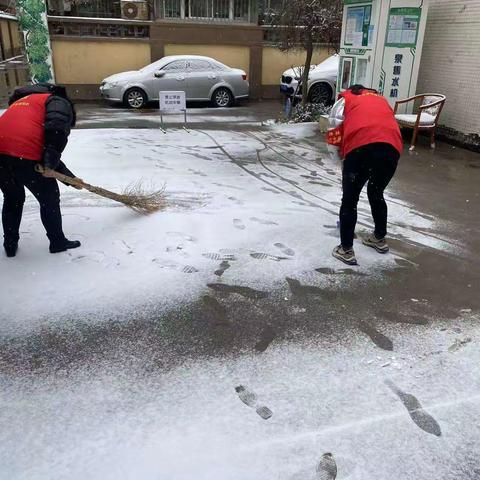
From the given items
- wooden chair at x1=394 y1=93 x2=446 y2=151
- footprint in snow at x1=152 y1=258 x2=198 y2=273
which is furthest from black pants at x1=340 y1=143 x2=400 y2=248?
wooden chair at x1=394 y1=93 x2=446 y2=151

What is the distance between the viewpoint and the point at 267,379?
2557 mm

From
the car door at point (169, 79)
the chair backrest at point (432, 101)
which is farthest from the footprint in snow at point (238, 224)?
the car door at point (169, 79)

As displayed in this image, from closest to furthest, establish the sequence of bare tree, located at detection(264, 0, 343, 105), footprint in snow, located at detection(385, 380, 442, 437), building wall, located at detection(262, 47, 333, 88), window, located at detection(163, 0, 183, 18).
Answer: footprint in snow, located at detection(385, 380, 442, 437)
bare tree, located at detection(264, 0, 343, 105)
window, located at detection(163, 0, 183, 18)
building wall, located at detection(262, 47, 333, 88)

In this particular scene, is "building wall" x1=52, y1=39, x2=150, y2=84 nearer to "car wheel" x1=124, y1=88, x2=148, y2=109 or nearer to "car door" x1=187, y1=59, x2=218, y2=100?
"car wheel" x1=124, y1=88, x2=148, y2=109

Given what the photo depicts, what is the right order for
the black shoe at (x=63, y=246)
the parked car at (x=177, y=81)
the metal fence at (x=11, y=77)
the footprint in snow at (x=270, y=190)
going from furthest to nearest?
the metal fence at (x=11, y=77) < the parked car at (x=177, y=81) < the footprint in snow at (x=270, y=190) < the black shoe at (x=63, y=246)

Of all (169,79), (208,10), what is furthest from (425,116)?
(208,10)

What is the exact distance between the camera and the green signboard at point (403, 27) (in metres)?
8.10

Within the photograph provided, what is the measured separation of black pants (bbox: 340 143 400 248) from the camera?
12.1 ft

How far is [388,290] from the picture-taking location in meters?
3.52

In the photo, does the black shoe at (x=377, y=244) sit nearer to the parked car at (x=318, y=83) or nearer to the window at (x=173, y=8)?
the parked car at (x=318, y=83)

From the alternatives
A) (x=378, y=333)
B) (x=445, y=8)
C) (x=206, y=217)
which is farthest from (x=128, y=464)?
(x=445, y=8)

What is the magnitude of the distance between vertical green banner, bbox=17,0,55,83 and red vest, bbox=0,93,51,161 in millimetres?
10782

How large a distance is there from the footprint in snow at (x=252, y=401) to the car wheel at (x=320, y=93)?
11271 mm

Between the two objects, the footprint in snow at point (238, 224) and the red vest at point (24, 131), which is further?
the footprint in snow at point (238, 224)
